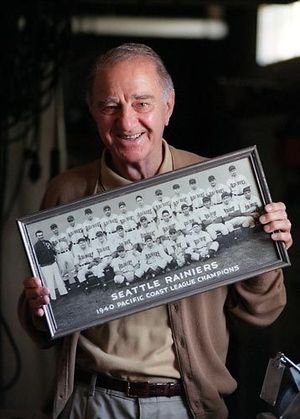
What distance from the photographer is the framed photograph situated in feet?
4.73

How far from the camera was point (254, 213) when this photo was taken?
144 cm

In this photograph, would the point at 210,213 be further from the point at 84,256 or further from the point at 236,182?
the point at 84,256

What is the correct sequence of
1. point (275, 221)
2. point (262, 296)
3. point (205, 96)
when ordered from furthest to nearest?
point (205, 96)
point (262, 296)
point (275, 221)

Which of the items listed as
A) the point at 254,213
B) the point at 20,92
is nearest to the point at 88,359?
the point at 254,213

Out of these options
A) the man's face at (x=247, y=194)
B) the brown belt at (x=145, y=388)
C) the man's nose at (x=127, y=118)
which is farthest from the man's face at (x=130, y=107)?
the brown belt at (x=145, y=388)

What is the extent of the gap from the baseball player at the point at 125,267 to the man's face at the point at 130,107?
0.62 ft

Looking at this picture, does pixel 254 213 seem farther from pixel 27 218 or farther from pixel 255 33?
pixel 255 33

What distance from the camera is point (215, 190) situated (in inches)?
56.7

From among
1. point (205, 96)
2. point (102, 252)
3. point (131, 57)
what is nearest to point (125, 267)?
point (102, 252)

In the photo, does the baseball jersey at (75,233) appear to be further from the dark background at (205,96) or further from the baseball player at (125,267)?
the dark background at (205,96)

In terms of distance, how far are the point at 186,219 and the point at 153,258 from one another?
96mm

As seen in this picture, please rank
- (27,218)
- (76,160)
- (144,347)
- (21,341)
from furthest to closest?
(21,341) → (76,160) → (144,347) → (27,218)

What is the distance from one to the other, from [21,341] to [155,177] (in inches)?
63.8

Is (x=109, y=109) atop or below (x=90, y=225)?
atop
